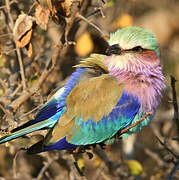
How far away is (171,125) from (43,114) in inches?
70.8

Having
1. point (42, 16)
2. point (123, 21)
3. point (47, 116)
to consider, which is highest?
point (42, 16)

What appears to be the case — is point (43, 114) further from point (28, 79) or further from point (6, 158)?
point (6, 158)

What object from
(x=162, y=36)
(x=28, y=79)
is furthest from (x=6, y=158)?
(x=162, y=36)

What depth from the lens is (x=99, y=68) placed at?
121 inches

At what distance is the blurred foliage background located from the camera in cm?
287

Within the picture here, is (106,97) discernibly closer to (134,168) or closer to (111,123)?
(111,123)

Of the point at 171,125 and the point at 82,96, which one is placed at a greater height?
the point at 82,96

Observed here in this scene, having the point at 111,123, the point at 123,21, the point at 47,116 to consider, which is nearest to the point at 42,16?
the point at 47,116

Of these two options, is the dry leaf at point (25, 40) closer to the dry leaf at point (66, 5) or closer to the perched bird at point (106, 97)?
the dry leaf at point (66, 5)

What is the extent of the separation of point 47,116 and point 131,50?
82 cm

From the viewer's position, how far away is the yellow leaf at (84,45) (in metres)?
4.16

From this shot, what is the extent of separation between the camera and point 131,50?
10.2 feet

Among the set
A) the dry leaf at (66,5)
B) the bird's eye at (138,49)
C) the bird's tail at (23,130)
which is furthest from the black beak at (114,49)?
the bird's tail at (23,130)

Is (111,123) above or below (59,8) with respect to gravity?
below
